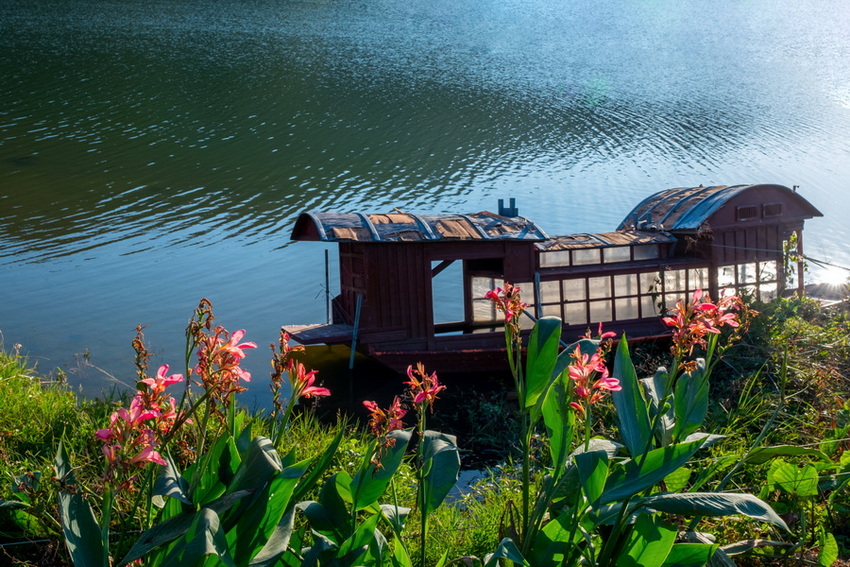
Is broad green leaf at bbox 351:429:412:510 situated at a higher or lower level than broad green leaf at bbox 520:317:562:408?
lower

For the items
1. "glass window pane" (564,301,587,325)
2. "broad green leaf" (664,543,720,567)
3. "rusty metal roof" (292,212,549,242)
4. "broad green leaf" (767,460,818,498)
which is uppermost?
"rusty metal roof" (292,212,549,242)

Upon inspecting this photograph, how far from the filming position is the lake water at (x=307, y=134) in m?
17.0

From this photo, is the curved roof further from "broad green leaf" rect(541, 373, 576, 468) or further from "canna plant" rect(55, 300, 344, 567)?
"canna plant" rect(55, 300, 344, 567)

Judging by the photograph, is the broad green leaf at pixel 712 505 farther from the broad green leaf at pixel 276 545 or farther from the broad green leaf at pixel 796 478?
the broad green leaf at pixel 276 545

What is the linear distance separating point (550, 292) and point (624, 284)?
1223 mm

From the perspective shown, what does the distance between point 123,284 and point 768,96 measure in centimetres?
2555

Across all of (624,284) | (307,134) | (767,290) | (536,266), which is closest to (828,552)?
(536,266)

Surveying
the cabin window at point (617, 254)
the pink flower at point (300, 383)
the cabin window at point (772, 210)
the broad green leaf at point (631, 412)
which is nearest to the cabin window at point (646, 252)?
the cabin window at point (617, 254)

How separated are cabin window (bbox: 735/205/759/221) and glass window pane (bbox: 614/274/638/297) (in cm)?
197

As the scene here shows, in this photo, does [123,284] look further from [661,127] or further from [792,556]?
[661,127]

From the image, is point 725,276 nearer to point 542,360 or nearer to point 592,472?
point 542,360

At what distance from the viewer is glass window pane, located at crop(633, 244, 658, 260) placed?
1338cm

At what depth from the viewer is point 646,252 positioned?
13.5 meters

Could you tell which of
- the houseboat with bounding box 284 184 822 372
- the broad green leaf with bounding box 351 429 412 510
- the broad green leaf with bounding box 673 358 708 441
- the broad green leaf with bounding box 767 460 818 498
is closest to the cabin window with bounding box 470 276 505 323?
the houseboat with bounding box 284 184 822 372
